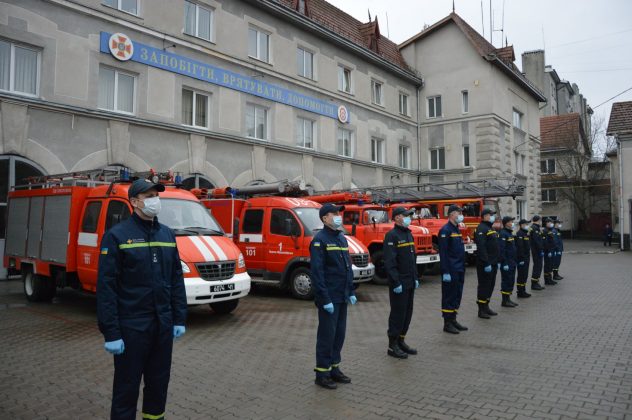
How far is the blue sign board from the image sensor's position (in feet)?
51.6

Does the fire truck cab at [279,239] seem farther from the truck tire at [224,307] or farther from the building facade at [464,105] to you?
the building facade at [464,105]

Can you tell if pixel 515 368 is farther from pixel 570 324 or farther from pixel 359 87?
pixel 359 87

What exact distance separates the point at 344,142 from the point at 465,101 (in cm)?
999

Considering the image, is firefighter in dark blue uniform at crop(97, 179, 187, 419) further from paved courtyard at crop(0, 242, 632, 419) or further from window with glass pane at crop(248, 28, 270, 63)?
window with glass pane at crop(248, 28, 270, 63)

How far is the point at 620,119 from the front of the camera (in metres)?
29.3

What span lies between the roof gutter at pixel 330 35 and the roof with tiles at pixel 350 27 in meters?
0.45

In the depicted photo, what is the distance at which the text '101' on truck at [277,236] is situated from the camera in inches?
461

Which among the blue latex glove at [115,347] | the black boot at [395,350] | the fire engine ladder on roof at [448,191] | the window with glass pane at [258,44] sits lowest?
the black boot at [395,350]

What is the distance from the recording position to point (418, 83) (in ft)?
104

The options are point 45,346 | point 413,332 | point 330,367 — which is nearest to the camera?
point 330,367

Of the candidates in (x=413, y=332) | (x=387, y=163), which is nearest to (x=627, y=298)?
(x=413, y=332)

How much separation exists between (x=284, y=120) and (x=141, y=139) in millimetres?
7279

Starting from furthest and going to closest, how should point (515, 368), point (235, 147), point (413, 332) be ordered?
point (235, 147), point (413, 332), point (515, 368)

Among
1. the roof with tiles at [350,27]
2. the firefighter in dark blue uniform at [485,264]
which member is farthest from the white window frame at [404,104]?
the firefighter in dark blue uniform at [485,264]
